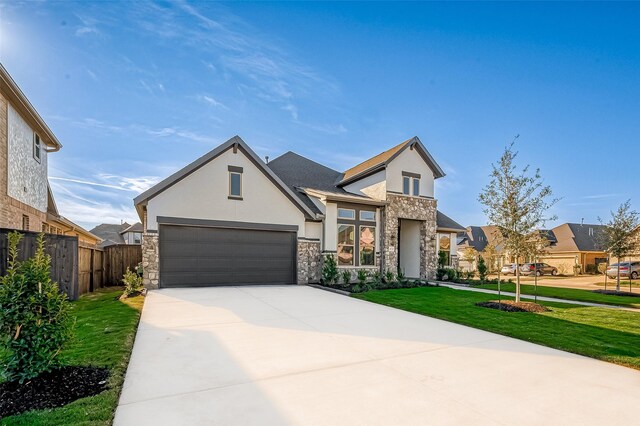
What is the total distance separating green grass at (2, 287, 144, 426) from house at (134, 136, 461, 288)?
3.13m

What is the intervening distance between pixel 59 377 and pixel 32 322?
73cm

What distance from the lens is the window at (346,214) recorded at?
51.3 ft

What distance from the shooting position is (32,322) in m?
3.53

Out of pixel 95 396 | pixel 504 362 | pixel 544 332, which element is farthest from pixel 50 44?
pixel 544 332

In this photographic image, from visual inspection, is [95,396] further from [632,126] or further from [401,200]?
[632,126]

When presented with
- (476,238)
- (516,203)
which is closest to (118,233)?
(476,238)

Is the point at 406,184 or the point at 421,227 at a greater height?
the point at 406,184

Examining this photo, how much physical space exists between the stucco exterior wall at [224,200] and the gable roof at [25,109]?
5.27 metres

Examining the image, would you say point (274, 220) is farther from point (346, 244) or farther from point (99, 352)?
point (99, 352)

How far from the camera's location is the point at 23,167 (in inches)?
475

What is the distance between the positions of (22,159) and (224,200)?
7.30 metres

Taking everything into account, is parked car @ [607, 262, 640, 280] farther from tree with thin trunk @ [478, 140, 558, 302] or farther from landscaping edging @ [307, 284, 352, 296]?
landscaping edging @ [307, 284, 352, 296]

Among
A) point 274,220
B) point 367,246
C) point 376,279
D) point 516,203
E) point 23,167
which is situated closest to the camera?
point 516,203

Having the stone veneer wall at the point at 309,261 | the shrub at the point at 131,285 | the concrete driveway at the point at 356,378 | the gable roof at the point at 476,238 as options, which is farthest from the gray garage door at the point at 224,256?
the gable roof at the point at 476,238
